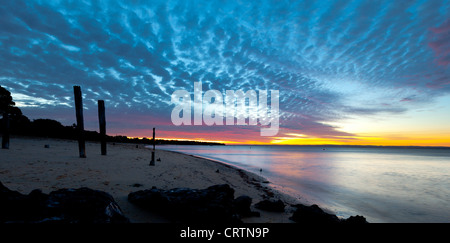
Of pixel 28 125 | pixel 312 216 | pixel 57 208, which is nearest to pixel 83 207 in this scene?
pixel 57 208

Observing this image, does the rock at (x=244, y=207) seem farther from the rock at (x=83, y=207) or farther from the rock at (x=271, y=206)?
the rock at (x=83, y=207)

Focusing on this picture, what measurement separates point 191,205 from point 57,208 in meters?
2.71

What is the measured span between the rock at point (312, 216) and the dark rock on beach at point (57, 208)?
5.25 meters

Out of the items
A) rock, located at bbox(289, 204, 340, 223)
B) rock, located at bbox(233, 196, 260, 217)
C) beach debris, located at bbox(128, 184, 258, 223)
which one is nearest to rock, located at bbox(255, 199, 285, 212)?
rock, located at bbox(289, 204, 340, 223)

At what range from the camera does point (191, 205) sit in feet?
16.3

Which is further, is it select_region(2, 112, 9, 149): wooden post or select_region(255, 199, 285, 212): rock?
select_region(2, 112, 9, 149): wooden post

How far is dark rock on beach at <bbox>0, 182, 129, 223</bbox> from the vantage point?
3102 mm

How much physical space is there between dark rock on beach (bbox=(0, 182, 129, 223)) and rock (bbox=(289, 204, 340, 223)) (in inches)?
207

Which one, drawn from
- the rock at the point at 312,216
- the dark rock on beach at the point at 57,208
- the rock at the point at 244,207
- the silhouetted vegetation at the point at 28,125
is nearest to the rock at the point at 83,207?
the dark rock on beach at the point at 57,208

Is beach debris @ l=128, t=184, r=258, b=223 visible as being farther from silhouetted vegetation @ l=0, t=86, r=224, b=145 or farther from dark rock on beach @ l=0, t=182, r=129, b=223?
silhouetted vegetation @ l=0, t=86, r=224, b=145

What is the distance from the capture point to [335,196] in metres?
13.3

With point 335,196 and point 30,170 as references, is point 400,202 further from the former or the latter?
point 30,170
